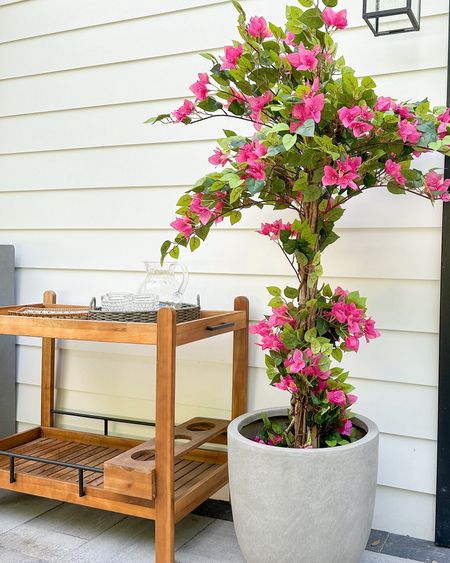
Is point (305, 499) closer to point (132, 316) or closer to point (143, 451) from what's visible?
point (143, 451)

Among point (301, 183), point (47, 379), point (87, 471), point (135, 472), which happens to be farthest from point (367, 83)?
point (47, 379)

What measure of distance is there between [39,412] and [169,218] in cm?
108

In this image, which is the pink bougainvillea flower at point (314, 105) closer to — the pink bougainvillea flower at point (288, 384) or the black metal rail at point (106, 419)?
the pink bougainvillea flower at point (288, 384)

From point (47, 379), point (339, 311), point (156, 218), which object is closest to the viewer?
point (339, 311)

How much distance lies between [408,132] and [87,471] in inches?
59.1

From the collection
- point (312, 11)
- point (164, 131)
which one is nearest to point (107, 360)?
point (164, 131)

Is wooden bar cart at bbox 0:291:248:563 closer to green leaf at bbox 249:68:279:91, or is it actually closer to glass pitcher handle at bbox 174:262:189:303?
glass pitcher handle at bbox 174:262:189:303

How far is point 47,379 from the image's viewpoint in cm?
246

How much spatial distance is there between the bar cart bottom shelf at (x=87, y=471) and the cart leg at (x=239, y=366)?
0.19m

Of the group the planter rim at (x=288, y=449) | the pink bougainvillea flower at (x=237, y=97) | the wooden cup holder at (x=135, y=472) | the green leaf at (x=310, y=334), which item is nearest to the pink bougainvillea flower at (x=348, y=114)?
the pink bougainvillea flower at (x=237, y=97)

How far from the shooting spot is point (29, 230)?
8.58ft

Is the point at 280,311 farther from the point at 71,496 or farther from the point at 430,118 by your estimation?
the point at 71,496

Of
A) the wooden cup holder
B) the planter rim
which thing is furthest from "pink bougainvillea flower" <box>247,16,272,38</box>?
the wooden cup holder

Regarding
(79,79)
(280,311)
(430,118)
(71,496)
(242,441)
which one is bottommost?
(71,496)
